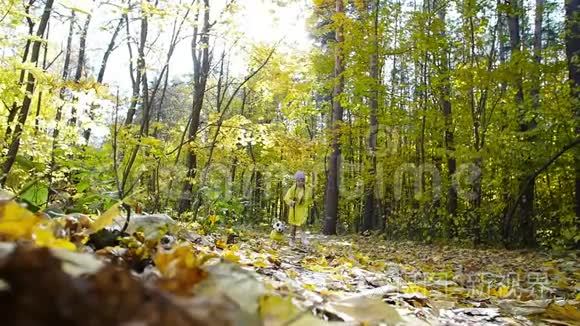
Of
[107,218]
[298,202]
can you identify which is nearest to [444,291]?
[107,218]

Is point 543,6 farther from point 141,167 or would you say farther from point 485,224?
point 141,167

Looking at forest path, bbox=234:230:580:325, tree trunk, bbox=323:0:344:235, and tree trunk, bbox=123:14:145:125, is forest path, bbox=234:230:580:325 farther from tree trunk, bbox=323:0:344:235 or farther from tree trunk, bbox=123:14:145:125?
tree trunk, bbox=323:0:344:235

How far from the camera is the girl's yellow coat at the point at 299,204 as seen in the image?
9.74 m

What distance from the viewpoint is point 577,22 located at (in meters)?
7.54

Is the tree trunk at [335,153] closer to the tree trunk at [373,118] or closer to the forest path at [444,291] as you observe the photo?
the tree trunk at [373,118]

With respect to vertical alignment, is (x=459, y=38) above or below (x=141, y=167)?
above

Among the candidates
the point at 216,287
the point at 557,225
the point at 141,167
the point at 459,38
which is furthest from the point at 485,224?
the point at 216,287

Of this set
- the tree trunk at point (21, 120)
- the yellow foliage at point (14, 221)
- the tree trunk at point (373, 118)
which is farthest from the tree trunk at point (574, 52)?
the yellow foliage at point (14, 221)

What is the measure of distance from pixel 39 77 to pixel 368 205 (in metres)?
13.1

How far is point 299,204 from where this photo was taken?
10.1 m

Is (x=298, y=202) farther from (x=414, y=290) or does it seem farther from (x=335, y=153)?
(x=414, y=290)

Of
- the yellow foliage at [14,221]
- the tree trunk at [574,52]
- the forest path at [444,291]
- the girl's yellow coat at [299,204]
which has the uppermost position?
the tree trunk at [574,52]

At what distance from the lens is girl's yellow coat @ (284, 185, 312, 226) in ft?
32.0

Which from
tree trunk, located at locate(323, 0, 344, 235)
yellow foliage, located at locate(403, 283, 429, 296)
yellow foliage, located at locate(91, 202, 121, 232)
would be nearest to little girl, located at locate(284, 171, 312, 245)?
tree trunk, located at locate(323, 0, 344, 235)
